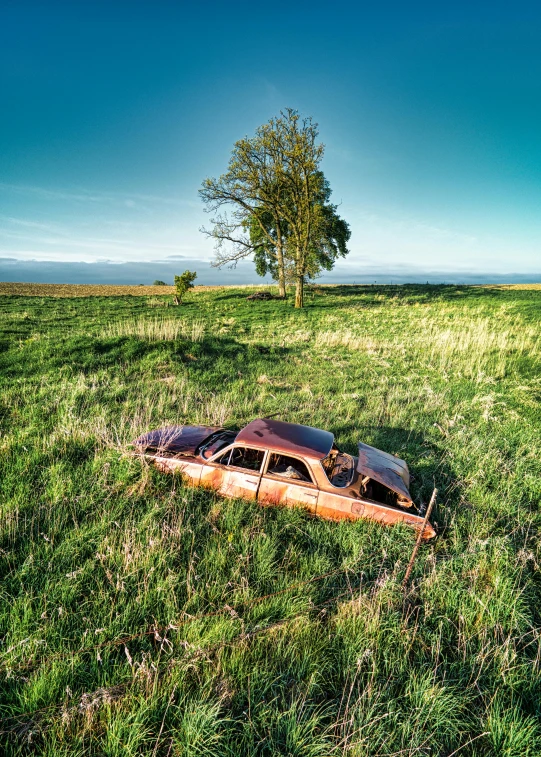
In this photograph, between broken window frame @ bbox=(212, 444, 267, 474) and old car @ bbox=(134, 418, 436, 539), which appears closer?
old car @ bbox=(134, 418, 436, 539)

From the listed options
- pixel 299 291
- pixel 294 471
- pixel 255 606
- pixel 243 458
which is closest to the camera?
pixel 255 606

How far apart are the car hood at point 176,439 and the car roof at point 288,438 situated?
926 millimetres

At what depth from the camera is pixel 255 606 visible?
3561 millimetres

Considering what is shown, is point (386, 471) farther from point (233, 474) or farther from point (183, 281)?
point (183, 281)

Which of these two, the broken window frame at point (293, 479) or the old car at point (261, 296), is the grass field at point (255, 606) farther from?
the old car at point (261, 296)

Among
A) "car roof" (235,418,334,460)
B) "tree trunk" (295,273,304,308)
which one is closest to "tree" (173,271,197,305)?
"tree trunk" (295,273,304,308)

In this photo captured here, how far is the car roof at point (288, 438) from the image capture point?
4.98m

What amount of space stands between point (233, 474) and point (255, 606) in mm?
1824

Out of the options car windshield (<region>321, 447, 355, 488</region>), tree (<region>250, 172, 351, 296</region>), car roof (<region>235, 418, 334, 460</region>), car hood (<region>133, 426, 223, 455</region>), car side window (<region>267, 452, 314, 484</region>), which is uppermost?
tree (<region>250, 172, 351, 296</region>)

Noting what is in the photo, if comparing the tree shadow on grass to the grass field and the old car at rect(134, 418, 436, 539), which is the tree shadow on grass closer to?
the grass field

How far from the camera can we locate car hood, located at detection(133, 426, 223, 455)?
18.5 feet

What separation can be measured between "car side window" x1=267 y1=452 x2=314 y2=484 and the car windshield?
12.0 inches

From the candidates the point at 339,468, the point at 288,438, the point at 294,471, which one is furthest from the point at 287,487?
the point at 339,468

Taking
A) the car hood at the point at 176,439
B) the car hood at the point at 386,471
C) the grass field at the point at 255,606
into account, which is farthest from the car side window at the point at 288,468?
the car hood at the point at 176,439
